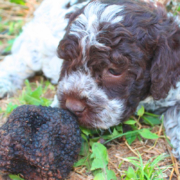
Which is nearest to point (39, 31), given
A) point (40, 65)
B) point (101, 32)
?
point (40, 65)

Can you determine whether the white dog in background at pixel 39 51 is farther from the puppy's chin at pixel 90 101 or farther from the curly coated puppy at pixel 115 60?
the puppy's chin at pixel 90 101

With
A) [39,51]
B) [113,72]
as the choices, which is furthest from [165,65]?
[39,51]

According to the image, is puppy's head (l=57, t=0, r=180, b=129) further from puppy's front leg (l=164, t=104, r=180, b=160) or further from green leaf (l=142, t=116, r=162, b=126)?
puppy's front leg (l=164, t=104, r=180, b=160)

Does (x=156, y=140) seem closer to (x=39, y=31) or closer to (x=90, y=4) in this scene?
(x=90, y=4)

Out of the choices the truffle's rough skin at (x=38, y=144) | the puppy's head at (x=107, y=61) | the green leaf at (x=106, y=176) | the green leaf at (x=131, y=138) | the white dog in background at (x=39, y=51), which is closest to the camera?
the truffle's rough skin at (x=38, y=144)

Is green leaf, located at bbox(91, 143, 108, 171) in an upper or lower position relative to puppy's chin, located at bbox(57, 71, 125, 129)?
lower

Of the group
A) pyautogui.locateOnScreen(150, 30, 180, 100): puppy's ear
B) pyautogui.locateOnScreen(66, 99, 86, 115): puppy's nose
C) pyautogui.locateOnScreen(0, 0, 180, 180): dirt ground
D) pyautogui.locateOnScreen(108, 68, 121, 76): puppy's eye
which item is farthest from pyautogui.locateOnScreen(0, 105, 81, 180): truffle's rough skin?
pyautogui.locateOnScreen(150, 30, 180, 100): puppy's ear

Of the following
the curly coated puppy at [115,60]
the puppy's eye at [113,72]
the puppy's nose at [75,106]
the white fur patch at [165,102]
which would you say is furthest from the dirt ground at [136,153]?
the puppy's eye at [113,72]
